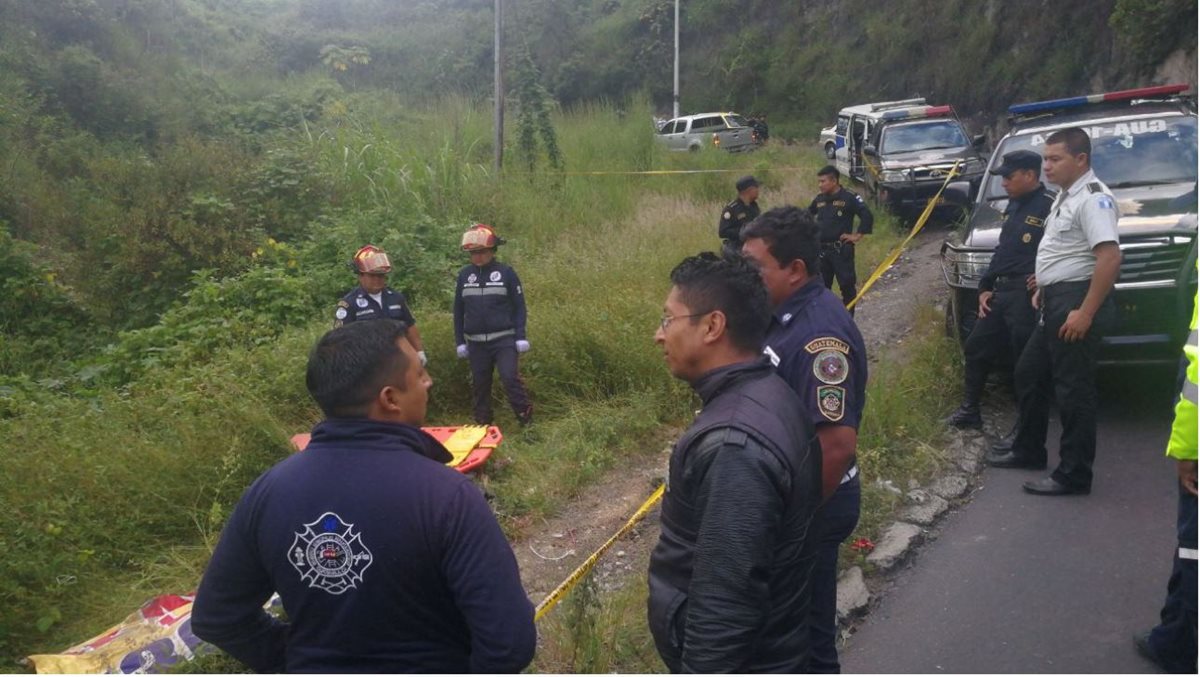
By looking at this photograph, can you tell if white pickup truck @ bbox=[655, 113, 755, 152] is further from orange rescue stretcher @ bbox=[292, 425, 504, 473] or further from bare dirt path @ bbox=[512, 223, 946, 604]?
orange rescue stretcher @ bbox=[292, 425, 504, 473]

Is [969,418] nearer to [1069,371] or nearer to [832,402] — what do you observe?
[1069,371]

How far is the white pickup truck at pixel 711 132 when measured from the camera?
Answer: 27.3m

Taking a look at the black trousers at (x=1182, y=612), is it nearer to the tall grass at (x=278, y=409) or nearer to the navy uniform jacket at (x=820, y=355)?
the navy uniform jacket at (x=820, y=355)

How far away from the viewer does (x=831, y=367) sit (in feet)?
9.29

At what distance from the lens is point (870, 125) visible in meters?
17.6

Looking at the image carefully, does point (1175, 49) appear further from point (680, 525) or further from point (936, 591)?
point (680, 525)

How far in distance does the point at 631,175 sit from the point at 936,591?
13389 millimetres

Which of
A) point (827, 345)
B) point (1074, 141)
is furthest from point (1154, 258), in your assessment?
point (827, 345)

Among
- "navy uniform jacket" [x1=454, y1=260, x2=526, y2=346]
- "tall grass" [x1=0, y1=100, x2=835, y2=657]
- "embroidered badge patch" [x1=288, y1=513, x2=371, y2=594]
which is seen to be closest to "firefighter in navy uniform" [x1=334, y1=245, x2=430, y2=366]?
Answer: "navy uniform jacket" [x1=454, y1=260, x2=526, y2=346]

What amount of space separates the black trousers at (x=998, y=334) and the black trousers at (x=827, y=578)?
3.13 meters

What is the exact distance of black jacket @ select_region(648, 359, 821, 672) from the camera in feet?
6.54

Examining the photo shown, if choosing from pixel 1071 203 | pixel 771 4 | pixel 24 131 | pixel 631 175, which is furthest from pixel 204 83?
pixel 771 4

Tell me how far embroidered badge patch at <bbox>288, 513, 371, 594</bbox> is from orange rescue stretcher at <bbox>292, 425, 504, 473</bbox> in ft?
12.2

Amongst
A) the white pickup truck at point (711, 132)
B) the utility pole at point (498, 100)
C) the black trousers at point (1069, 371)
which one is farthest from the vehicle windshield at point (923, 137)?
the black trousers at point (1069, 371)
